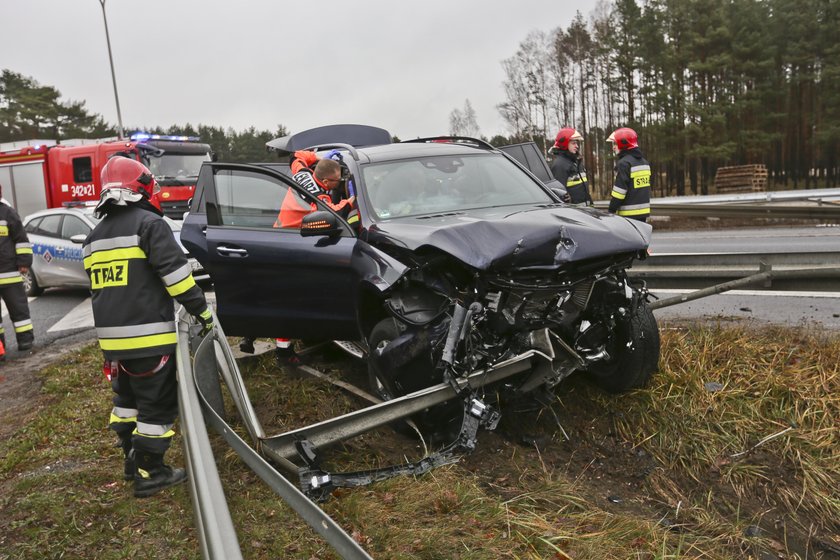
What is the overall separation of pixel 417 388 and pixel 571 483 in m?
1.04

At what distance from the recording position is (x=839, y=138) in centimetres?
3372

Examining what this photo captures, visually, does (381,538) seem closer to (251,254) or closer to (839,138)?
(251,254)

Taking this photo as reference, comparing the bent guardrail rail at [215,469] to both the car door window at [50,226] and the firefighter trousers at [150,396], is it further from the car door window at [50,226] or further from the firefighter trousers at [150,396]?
the car door window at [50,226]

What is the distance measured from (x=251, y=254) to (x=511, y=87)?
41.5 m

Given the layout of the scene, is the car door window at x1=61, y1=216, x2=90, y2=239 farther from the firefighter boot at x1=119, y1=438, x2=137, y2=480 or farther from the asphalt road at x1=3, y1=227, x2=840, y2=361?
the firefighter boot at x1=119, y1=438, x2=137, y2=480

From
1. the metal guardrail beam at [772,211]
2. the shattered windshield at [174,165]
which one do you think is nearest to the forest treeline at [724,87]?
the metal guardrail beam at [772,211]

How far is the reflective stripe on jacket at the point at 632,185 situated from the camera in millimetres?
7387

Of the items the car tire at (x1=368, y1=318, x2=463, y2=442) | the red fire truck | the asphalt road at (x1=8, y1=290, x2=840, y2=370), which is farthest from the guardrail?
the red fire truck

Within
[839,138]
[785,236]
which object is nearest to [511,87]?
[839,138]

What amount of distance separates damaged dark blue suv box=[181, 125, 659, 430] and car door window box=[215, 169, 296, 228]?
11mm

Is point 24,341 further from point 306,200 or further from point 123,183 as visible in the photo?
point 123,183

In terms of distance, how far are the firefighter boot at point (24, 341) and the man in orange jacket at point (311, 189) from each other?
149 inches

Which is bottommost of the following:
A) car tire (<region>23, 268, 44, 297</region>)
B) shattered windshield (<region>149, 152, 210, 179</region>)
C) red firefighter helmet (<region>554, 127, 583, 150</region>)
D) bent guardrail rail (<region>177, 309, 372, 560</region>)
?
car tire (<region>23, 268, 44, 297</region>)

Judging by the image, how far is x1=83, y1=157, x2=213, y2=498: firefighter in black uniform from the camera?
3719mm
